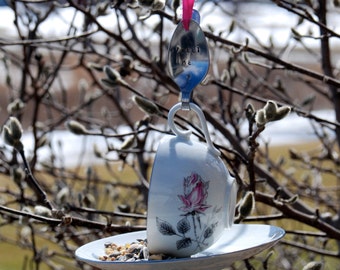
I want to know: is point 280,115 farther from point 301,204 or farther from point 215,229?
point 301,204

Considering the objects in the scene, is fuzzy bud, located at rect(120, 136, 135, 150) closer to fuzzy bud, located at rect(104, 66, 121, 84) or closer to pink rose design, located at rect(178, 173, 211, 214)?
fuzzy bud, located at rect(104, 66, 121, 84)

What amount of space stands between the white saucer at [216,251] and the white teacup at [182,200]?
4cm

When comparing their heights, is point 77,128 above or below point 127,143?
above

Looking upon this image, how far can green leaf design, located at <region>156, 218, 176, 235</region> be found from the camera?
1.37 metres

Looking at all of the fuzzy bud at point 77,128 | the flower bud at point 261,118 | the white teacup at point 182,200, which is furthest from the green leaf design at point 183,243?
the fuzzy bud at point 77,128

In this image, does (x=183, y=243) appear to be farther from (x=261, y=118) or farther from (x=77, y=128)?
(x=77, y=128)

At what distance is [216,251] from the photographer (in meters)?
1.41

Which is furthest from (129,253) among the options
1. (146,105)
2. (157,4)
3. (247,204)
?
(157,4)

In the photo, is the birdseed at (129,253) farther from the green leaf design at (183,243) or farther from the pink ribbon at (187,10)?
the pink ribbon at (187,10)

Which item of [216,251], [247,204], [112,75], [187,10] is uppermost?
[112,75]

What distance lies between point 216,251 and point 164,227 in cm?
12

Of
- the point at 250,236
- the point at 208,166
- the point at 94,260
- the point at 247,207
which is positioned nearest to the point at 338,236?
the point at 247,207

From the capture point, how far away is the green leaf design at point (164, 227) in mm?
1367

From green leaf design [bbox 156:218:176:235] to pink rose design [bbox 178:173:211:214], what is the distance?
38 millimetres
